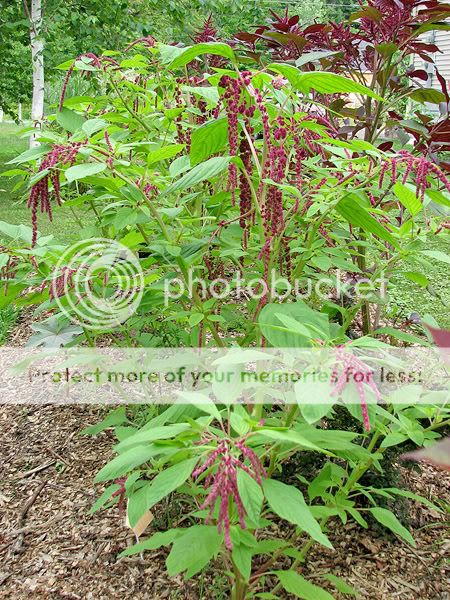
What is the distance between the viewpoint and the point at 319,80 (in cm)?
127

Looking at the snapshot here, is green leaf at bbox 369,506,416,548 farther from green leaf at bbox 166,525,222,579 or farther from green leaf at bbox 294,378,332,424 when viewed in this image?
green leaf at bbox 294,378,332,424

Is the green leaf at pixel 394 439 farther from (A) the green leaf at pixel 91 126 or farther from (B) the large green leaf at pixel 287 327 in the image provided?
(A) the green leaf at pixel 91 126

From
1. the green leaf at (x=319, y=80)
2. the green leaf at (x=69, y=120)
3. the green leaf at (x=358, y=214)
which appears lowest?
the green leaf at (x=358, y=214)

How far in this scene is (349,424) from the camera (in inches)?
84.2

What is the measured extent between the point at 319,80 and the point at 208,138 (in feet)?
0.95

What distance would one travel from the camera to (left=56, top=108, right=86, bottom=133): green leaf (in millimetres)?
1692

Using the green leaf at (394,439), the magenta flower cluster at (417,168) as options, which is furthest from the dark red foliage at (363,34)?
the green leaf at (394,439)

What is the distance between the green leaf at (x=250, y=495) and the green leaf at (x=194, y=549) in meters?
0.27

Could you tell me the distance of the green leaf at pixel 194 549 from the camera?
1.22 m

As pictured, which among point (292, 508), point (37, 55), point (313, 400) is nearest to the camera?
point (313, 400)

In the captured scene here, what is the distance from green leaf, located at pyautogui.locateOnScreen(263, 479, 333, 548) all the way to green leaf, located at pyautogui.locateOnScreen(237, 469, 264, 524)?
4cm

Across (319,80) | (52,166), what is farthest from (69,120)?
(319,80)

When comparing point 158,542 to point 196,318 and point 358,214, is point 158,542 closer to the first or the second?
point 196,318

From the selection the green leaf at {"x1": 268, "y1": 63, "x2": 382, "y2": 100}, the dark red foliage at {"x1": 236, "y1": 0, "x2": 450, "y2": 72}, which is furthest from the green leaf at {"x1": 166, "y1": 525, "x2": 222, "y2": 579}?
the dark red foliage at {"x1": 236, "y1": 0, "x2": 450, "y2": 72}
